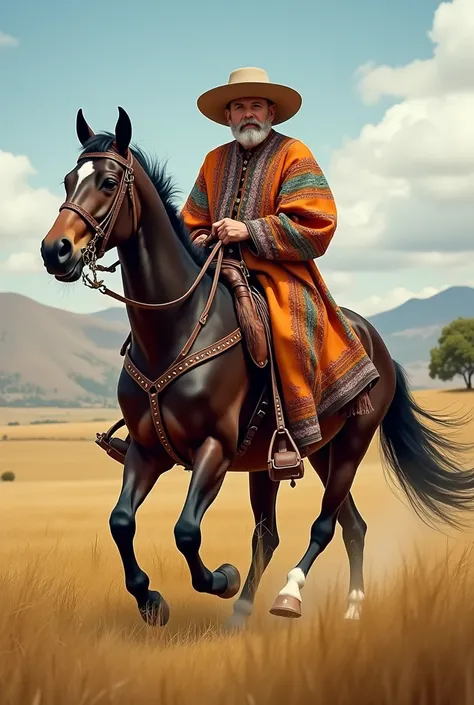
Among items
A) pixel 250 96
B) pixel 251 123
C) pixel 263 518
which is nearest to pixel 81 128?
pixel 251 123

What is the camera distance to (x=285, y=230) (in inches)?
245

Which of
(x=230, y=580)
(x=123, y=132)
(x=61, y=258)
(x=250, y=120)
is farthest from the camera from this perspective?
(x=250, y=120)

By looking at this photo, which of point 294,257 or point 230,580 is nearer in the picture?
point 230,580

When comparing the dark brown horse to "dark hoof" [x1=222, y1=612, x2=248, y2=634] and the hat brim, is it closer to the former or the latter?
"dark hoof" [x1=222, y1=612, x2=248, y2=634]

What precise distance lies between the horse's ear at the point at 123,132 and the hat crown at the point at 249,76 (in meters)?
1.45

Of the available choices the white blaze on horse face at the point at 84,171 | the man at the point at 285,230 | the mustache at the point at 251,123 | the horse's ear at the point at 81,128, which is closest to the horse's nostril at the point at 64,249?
the white blaze on horse face at the point at 84,171

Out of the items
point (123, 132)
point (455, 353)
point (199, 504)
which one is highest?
point (455, 353)

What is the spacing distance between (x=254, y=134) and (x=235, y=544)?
16.4 ft

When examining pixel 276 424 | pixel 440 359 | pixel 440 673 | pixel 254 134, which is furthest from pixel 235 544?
pixel 440 359

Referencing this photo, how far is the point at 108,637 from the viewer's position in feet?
17.6

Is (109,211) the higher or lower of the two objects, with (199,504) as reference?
higher

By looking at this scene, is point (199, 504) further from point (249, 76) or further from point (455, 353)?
point (455, 353)

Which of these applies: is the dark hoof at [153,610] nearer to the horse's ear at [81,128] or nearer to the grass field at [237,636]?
the grass field at [237,636]

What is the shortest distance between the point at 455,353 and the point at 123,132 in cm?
5420
